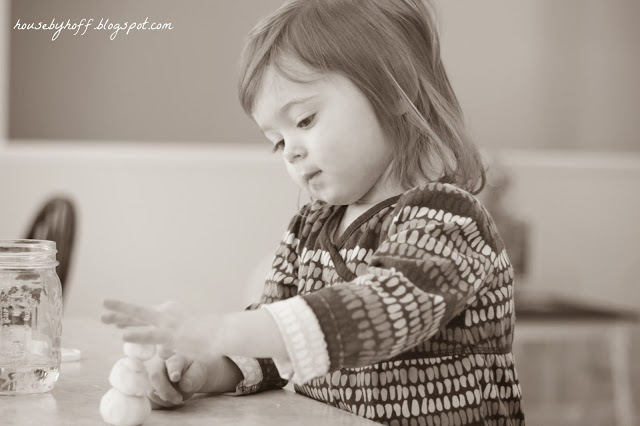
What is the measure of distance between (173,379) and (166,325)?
0.66 feet

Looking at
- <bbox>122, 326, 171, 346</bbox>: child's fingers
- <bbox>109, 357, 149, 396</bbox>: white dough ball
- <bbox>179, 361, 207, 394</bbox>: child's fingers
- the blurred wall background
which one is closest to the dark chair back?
the blurred wall background

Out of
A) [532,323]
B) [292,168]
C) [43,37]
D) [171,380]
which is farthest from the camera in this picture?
[43,37]

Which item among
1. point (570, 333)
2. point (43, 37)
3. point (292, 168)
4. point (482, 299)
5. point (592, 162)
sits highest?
point (43, 37)

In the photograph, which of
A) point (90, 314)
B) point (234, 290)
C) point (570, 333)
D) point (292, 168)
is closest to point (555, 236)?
point (570, 333)

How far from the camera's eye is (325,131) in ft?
3.16

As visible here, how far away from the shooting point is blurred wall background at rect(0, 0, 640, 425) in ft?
11.9

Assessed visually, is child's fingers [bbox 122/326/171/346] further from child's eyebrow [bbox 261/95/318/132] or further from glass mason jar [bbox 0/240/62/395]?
child's eyebrow [bbox 261/95/318/132]

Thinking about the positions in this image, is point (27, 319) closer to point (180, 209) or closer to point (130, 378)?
point (130, 378)

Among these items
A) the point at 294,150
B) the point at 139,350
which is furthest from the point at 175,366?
the point at 294,150

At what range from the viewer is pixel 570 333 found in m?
3.13

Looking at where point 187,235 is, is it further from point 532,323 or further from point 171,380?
point 171,380

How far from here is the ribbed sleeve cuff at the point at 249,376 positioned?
0.96 metres

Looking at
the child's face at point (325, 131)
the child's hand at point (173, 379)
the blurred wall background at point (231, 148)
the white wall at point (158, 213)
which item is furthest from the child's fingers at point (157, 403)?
the white wall at point (158, 213)

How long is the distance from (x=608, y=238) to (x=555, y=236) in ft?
0.88
